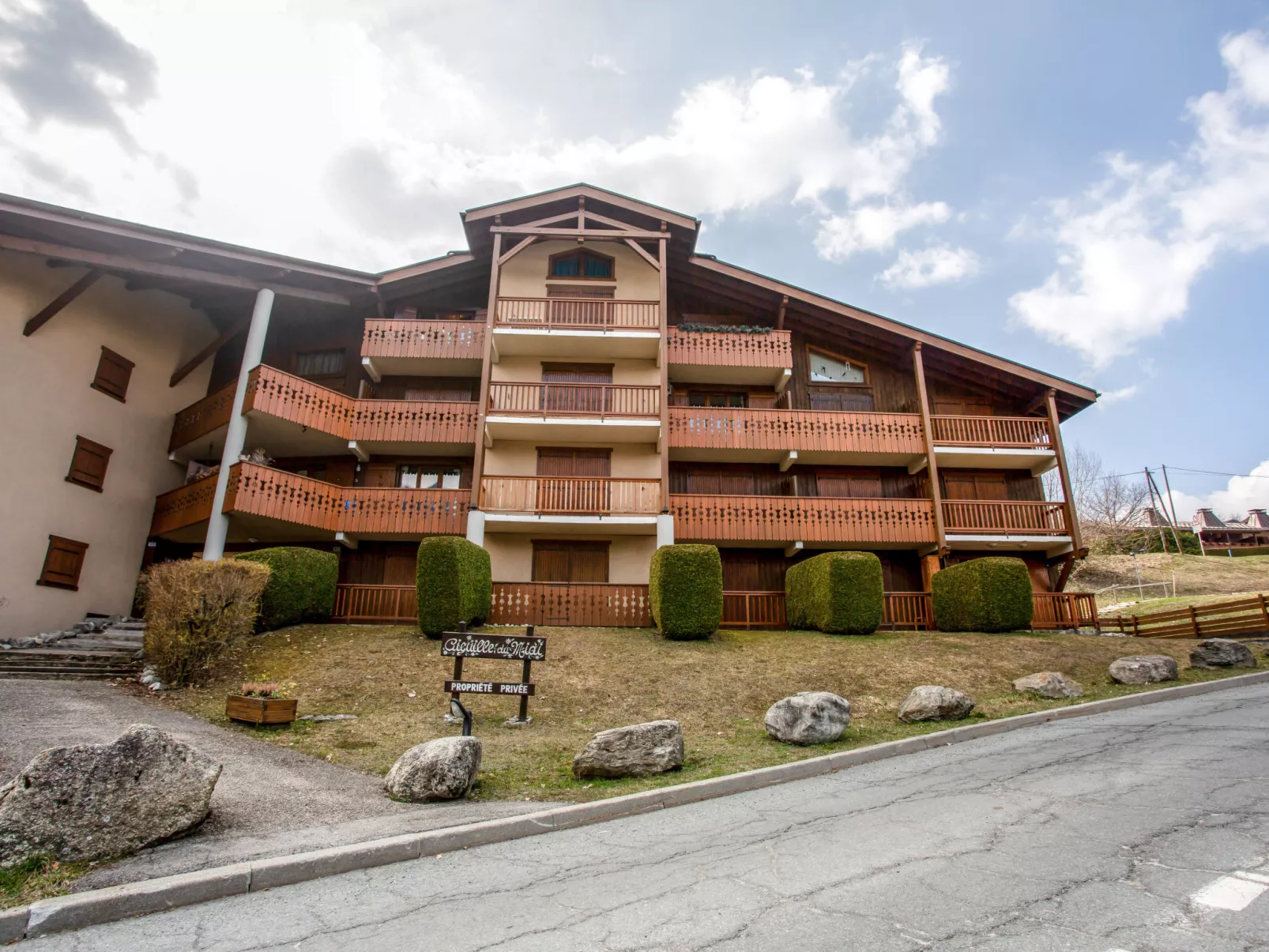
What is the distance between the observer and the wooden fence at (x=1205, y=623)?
19.8 meters

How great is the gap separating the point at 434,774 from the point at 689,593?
10.3 m

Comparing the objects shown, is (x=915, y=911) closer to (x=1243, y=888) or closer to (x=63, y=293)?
(x=1243, y=888)

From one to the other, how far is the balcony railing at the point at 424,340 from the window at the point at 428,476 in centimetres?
359

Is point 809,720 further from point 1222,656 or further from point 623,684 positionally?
point 1222,656

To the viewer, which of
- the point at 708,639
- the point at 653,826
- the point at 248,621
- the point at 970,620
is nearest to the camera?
the point at 653,826

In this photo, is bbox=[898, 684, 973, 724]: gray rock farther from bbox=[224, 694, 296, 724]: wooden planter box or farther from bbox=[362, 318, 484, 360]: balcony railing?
bbox=[362, 318, 484, 360]: balcony railing

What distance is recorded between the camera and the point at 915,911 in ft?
14.6

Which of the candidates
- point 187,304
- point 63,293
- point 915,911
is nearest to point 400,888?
point 915,911

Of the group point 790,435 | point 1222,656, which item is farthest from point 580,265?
point 1222,656

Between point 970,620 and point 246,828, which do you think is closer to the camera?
point 246,828

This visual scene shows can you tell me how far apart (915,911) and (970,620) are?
54.0 feet

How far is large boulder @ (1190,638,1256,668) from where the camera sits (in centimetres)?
1556

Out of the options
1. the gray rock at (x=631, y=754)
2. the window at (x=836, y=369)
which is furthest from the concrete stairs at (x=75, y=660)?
the window at (x=836, y=369)

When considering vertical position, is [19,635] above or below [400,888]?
above
